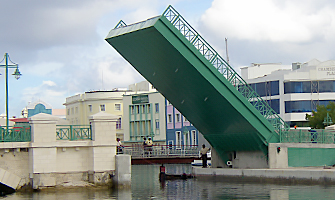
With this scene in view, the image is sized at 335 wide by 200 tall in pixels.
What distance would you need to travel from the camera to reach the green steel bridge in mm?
21422

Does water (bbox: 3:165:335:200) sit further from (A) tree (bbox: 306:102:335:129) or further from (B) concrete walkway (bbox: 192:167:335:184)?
(A) tree (bbox: 306:102:335:129)

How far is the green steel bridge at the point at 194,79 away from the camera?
70.3 feet

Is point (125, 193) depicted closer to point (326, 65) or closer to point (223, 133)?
point (223, 133)

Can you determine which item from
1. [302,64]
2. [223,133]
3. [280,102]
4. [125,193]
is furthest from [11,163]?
[302,64]

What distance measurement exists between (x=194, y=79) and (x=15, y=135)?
714 centimetres

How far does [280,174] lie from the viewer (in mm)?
23078

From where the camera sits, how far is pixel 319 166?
25.7 m

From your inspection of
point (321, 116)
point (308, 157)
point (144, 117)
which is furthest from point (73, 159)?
point (144, 117)

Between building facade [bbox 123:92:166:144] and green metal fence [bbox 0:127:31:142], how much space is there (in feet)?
139

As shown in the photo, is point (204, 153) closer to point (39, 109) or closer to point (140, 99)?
point (140, 99)

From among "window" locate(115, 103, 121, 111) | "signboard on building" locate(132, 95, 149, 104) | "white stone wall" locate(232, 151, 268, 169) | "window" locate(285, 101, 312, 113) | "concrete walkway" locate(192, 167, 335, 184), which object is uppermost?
"signboard on building" locate(132, 95, 149, 104)

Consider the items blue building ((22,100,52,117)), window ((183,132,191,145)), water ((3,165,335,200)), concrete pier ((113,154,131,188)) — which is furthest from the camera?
blue building ((22,100,52,117))

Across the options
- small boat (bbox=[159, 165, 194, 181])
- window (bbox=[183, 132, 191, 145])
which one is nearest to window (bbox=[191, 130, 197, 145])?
window (bbox=[183, 132, 191, 145])

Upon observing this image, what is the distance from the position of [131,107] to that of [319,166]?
4483 centimetres
